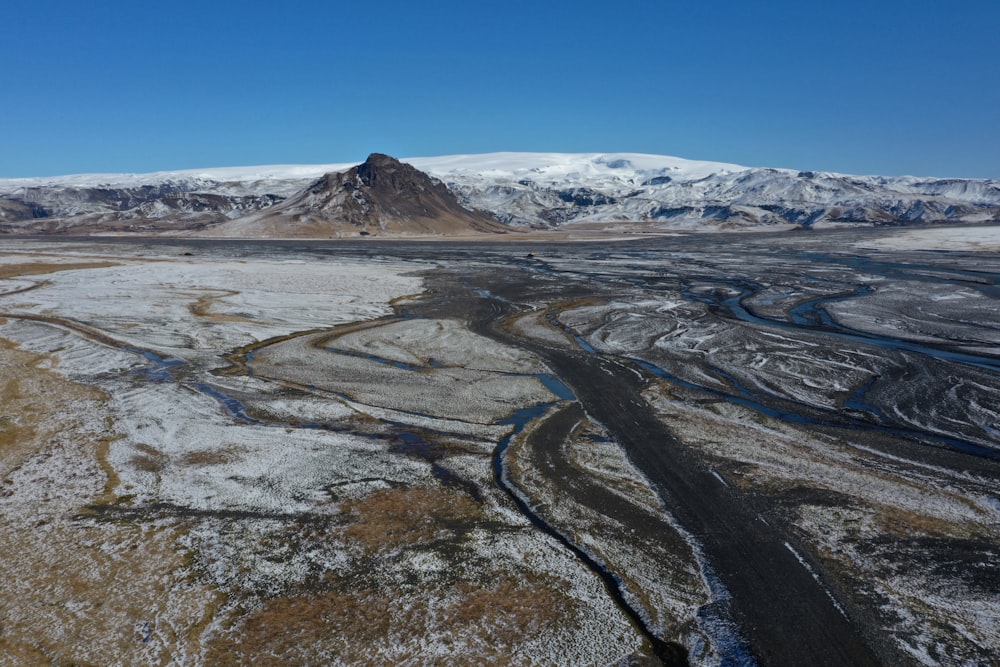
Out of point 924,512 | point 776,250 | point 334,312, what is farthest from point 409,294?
point 776,250

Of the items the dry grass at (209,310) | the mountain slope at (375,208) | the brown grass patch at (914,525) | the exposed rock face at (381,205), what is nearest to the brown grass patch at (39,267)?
the dry grass at (209,310)

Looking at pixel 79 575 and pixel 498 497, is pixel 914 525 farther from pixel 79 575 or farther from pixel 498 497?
pixel 79 575

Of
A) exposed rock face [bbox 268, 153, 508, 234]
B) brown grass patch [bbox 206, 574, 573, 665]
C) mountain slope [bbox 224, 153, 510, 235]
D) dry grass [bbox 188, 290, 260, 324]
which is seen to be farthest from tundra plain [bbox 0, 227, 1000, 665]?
exposed rock face [bbox 268, 153, 508, 234]

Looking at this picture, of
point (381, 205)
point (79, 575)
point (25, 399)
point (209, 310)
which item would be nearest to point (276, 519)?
point (79, 575)

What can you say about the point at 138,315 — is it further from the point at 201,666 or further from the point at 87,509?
the point at 201,666

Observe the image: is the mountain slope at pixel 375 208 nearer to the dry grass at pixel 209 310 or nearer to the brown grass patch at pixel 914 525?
the dry grass at pixel 209 310
